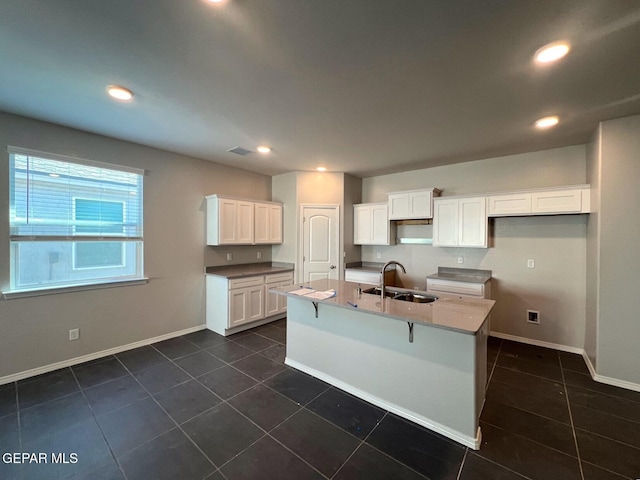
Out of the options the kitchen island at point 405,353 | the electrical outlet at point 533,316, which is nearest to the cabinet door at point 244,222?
the kitchen island at point 405,353

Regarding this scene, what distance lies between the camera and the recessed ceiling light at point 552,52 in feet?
5.33

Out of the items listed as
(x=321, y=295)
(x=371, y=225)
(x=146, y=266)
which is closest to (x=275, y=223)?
(x=371, y=225)

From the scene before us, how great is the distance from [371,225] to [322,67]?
3286 millimetres

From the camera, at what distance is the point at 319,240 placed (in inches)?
188

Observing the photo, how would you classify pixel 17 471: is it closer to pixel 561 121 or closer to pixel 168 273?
pixel 168 273

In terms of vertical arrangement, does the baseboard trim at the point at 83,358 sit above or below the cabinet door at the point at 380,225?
below

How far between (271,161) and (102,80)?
2.32 meters

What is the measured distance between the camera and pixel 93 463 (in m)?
1.72

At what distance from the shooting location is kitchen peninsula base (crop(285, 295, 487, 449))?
6.29 feet

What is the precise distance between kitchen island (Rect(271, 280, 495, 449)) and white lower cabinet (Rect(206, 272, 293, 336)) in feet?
4.55

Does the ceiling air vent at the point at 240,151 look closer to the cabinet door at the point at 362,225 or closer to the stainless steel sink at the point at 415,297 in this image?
the cabinet door at the point at 362,225

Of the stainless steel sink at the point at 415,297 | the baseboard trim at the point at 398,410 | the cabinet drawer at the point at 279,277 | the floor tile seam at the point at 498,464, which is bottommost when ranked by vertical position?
the floor tile seam at the point at 498,464

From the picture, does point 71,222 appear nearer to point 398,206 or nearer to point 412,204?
point 398,206

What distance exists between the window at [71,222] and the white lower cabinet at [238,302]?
1.05 m
